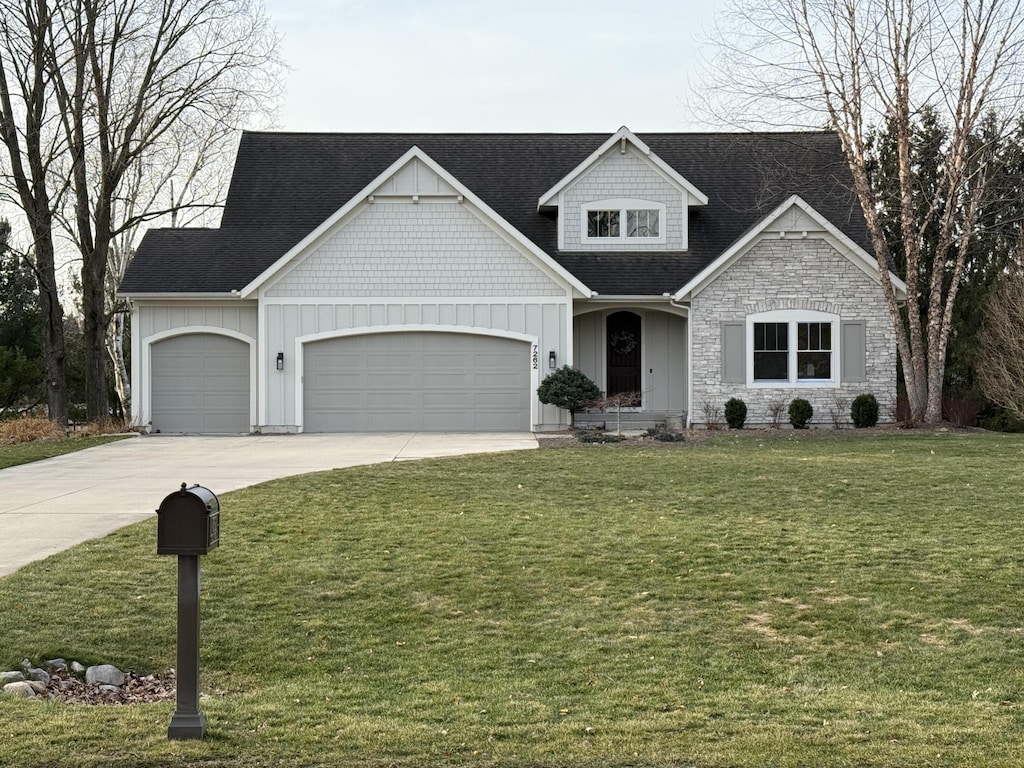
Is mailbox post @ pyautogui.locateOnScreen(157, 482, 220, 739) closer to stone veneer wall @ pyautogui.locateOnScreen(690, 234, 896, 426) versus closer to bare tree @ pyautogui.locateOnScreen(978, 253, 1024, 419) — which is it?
stone veneer wall @ pyautogui.locateOnScreen(690, 234, 896, 426)

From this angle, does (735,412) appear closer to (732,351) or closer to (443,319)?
(732,351)

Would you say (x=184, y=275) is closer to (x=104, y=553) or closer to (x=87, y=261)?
(x=87, y=261)

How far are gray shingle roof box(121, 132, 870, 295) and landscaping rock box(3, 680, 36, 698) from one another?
18.4 m

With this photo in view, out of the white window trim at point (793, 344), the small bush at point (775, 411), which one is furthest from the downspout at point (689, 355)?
the small bush at point (775, 411)

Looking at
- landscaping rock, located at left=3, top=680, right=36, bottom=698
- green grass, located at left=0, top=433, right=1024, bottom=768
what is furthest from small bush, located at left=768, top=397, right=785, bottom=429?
landscaping rock, located at left=3, top=680, right=36, bottom=698

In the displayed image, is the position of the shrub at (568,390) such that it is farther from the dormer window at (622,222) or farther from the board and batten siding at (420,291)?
the dormer window at (622,222)

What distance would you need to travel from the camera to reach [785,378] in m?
24.4

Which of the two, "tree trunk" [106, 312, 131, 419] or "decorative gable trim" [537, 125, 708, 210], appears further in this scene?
"tree trunk" [106, 312, 131, 419]

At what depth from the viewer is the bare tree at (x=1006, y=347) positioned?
76.8 ft

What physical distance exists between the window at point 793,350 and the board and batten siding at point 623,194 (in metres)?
3.25

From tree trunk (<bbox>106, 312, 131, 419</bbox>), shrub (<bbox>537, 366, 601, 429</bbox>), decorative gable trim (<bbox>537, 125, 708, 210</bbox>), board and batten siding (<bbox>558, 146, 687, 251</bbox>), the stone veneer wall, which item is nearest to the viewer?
shrub (<bbox>537, 366, 601, 429</bbox>)

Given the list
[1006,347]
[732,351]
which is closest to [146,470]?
[732,351]

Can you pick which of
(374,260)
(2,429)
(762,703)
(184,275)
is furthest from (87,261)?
(762,703)

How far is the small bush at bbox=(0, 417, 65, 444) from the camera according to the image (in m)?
22.5
